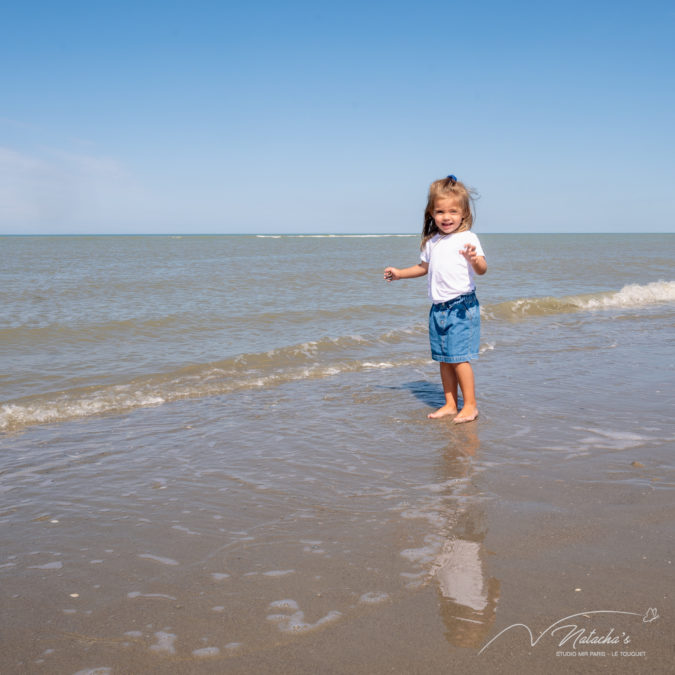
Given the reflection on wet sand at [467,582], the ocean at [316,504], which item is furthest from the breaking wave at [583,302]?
the reflection on wet sand at [467,582]

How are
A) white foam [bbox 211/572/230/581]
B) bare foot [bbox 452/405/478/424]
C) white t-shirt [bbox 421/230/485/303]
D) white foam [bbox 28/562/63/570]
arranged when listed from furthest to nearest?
white t-shirt [bbox 421/230/485/303] < bare foot [bbox 452/405/478/424] < white foam [bbox 28/562/63/570] < white foam [bbox 211/572/230/581]

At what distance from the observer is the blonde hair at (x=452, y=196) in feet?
14.9

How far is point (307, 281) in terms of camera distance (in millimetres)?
18188

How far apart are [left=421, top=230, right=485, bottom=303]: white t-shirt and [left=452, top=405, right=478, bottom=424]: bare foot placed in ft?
2.82

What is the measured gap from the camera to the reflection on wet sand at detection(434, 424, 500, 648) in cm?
195

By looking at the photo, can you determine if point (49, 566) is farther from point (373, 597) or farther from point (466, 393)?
point (466, 393)

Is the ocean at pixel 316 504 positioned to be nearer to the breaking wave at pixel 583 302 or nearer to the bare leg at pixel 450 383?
the bare leg at pixel 450 383

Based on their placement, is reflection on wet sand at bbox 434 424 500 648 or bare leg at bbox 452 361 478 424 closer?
reflection on wet sand at bbox 434 424 500 648

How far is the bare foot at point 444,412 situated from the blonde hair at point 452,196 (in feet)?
4.30

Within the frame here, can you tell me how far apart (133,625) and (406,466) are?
192 cm

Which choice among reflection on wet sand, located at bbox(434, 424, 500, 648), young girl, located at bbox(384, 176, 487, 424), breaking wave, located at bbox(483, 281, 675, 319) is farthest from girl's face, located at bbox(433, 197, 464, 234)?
breaking wave, located at bbox(483, 281, 675, 319)

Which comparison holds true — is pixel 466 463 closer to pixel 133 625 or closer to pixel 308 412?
pixel 308 412

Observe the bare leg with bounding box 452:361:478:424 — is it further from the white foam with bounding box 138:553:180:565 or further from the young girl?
the white foam with bounding box 138:553:180:565

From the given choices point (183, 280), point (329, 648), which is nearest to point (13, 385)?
point (329, 648)
